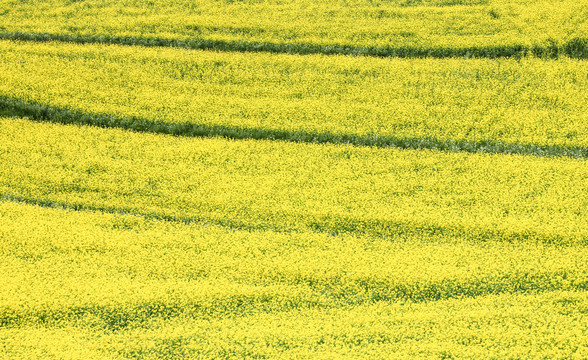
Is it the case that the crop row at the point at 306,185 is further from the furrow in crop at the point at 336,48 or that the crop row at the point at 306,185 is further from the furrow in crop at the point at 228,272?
the furrow in crop at the point at 336,48

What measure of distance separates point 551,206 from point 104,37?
1453cm

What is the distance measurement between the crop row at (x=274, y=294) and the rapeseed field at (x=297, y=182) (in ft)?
0.13

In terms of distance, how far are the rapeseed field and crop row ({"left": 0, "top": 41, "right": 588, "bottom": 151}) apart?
70 mm

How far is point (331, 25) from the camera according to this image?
19.5 metres

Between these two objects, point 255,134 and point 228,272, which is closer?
point 228,272

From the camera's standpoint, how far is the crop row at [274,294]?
9.32 m

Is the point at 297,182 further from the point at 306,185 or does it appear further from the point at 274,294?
the point at 274,294

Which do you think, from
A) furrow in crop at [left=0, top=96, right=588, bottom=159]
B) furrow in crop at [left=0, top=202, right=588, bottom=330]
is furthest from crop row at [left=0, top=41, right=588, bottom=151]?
furrow in crop at [left=0, top=202, right=588, bottom=330]

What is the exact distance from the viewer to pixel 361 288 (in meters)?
10.3

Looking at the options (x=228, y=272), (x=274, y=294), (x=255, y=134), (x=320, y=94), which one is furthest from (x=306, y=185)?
(x=320, y=94)

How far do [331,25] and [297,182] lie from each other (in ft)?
27.1

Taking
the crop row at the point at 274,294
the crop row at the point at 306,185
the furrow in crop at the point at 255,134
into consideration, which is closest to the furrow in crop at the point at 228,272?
the crop row at the point at 274,294

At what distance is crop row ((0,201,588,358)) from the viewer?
30.6 ft

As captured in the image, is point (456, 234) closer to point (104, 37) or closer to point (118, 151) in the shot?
point (118, 151)
